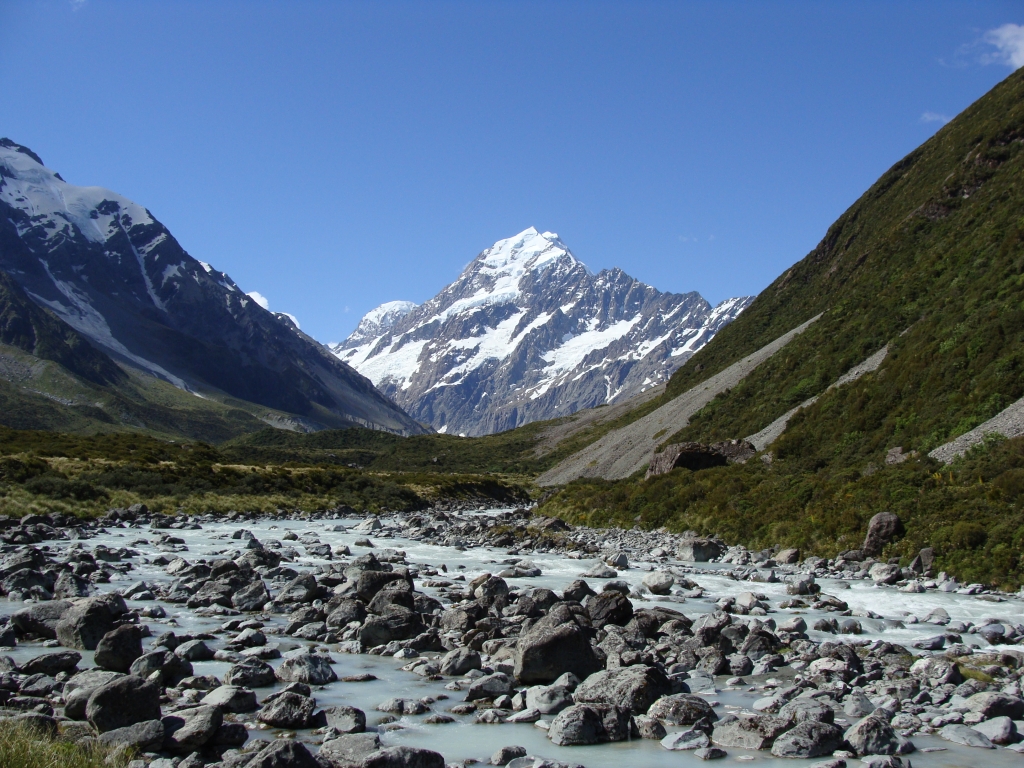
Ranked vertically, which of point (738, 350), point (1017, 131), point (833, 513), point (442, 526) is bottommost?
point (442, 526)

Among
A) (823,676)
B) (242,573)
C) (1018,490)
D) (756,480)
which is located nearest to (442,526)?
(756,480)

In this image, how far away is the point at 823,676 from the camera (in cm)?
1491

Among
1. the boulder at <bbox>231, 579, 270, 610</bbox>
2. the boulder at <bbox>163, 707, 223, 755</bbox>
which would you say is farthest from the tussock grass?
the boulder at <bbox>231, 579, 270, 610</bbox>

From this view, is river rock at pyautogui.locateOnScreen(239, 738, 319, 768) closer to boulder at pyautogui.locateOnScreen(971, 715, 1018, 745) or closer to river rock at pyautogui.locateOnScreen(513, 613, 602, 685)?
river rock at pyautogui.locateOnScreen(513, 613, 602, 685)

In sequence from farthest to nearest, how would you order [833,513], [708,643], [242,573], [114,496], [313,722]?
[114,496] → [833,513] → [242,573] → [708,643] → [313,722]

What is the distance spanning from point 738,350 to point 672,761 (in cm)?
10138

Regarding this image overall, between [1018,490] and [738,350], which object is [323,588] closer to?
[1018,490]

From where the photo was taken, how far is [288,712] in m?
12.1

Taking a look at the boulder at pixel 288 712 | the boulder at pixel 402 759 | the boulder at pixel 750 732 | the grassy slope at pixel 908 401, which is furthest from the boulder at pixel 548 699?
the grassy slope at pixel 908 401

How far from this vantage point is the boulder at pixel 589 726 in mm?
11828

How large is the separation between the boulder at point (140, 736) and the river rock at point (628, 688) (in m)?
7.23

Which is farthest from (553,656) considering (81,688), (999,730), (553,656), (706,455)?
(706,455)

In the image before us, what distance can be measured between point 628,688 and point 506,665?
3369mm

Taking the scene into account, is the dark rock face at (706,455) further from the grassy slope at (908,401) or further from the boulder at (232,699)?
the boulder at (232,699)
